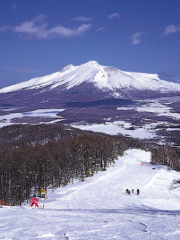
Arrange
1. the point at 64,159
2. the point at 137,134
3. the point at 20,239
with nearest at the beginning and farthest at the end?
the point at 20,239, the point at 64,159, the point at 137,134

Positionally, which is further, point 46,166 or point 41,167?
point 46,166

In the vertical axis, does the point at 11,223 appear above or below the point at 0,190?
above

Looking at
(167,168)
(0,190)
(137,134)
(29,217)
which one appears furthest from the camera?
(137,134)

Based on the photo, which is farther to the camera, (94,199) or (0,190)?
(0,190)

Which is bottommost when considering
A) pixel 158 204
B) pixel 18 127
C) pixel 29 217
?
pixel 158 204

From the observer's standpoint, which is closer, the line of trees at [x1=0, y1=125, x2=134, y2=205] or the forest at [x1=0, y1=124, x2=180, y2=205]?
the line of trees at [x1=0, y1=125, x2=134, y2=205]

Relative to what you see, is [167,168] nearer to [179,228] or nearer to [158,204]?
[158,204]

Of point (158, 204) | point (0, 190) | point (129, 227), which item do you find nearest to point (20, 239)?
point (129, 227)

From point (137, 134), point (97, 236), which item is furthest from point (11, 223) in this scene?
point (137, 134)

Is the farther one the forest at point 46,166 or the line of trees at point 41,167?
the forest at point 46,166

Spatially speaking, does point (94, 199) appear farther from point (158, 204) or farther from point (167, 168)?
point (167, 168)
